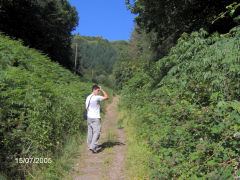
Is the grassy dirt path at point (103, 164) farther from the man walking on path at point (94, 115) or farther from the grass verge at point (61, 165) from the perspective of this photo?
the man walking on path at point (94, 115)

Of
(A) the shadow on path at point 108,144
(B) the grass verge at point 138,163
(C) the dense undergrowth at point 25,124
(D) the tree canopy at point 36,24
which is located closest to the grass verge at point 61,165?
(C) the dense undergrowth at point 25,124

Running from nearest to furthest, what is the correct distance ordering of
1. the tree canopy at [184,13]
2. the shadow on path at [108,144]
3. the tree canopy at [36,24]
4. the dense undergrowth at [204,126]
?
the dense undergrowth at [204,126], the shadow on path at [108,144], the tree canopy at [184,13], the tree canopy at [36,24]

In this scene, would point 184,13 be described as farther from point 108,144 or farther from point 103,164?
point 103,164

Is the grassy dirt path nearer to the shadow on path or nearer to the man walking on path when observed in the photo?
the shadow on path

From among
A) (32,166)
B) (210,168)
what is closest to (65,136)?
(32,166)

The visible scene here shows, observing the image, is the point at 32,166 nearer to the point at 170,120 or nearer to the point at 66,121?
the point at 66,121

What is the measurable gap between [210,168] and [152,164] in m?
1.58

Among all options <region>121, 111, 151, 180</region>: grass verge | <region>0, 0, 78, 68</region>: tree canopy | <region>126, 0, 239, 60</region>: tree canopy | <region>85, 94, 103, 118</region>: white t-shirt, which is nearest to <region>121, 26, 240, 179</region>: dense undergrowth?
<region>121, 111, 151, 180</region>: grass verge

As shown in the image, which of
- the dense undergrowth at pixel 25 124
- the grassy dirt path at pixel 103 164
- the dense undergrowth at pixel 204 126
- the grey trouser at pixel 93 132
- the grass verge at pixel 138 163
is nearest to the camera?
the dense undergrowth at pixel 204 126

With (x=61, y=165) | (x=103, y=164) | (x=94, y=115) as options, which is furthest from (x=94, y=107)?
(x=61, y=165)

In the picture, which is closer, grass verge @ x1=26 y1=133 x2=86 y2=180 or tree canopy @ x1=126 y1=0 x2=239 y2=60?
grass verge @ x1=26 y1=133 x2=86 y2=180

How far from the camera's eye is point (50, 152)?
5.31 metres

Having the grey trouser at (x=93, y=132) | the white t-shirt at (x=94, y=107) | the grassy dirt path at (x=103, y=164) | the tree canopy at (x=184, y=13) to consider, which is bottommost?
the grassy dirt path at (x=103, y=164)

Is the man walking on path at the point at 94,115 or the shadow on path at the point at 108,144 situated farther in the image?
the shadow on path at the point at 108,144
